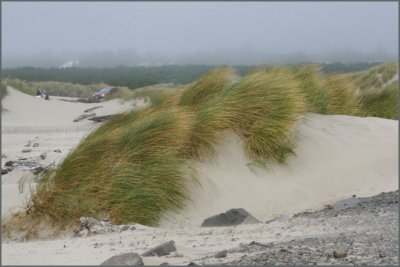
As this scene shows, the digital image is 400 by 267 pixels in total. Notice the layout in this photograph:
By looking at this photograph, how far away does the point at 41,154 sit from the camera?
35.8ft

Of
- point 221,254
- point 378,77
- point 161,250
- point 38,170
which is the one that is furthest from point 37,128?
point 378,77

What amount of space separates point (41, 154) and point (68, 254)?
18.6ft

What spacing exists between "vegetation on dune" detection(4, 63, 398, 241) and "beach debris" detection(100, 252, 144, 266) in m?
2.03

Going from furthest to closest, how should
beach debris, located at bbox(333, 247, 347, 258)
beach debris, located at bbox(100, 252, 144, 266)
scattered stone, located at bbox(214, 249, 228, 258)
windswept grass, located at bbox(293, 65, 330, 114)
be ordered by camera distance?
windswept grass, located at bbox(293, 65, 330, 114), scattered stone, located at bbox(214, 249, 228, 258), beach debris, located at bbox(333, 247, 347, 258), beach debris, located at bbox(100, 252, 144, 266)

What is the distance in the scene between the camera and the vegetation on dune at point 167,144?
23.5ft

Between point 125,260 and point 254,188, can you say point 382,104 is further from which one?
point 125,260

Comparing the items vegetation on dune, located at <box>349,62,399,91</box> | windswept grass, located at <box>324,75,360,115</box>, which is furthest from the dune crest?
vegetation on dune, located at <box>349,62,399,91</box>

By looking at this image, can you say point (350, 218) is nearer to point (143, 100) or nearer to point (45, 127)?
point (45, 127)

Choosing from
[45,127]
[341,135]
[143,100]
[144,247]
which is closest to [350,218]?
[144,247]

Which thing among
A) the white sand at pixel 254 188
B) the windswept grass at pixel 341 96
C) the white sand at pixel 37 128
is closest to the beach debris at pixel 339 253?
the white sand at pixel 254 188

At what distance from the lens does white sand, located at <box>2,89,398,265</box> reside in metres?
5.71

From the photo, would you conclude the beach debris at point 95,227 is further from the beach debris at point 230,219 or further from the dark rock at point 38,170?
the dark rock at point 38,170

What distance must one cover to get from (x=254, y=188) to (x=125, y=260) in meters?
3.92

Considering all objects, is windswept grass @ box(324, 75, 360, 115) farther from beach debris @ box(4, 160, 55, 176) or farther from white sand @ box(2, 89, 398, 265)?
beach debris @ box(4, 160, 55, 176)
